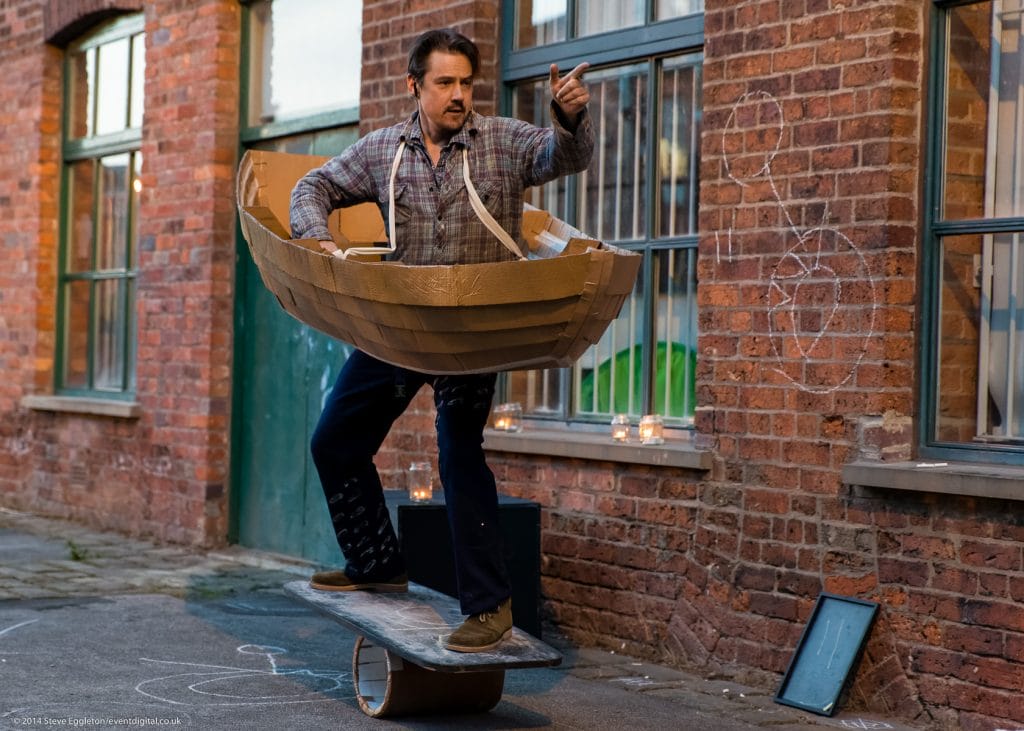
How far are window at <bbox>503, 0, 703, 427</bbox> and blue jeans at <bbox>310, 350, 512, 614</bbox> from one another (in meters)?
1.54

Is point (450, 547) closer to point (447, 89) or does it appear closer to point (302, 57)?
point (447, 89)

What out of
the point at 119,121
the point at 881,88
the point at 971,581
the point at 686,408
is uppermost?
the point at 119,121

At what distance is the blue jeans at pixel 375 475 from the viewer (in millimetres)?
5219

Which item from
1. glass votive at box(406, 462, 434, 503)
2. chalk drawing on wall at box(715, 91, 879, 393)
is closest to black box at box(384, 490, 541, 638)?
glass votive at box(406, 462, 434, 503)

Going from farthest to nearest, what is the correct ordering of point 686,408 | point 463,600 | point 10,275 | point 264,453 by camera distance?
point 10,275 < point 264,453 < point 686,408 < point 463,600

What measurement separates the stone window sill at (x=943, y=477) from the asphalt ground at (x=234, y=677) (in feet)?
2.84

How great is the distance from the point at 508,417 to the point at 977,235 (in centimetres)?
267

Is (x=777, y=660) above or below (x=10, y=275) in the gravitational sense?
below

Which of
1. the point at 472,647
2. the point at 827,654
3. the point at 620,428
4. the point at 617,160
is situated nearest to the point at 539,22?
the point at 617,160

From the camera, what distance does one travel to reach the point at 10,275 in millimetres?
12344

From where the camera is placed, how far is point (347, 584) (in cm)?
579

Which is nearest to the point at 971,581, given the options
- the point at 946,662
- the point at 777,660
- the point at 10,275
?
the point at 946,662

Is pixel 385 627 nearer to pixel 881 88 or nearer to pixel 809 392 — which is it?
pixel 809 392

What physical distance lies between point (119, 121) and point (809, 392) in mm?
6972
